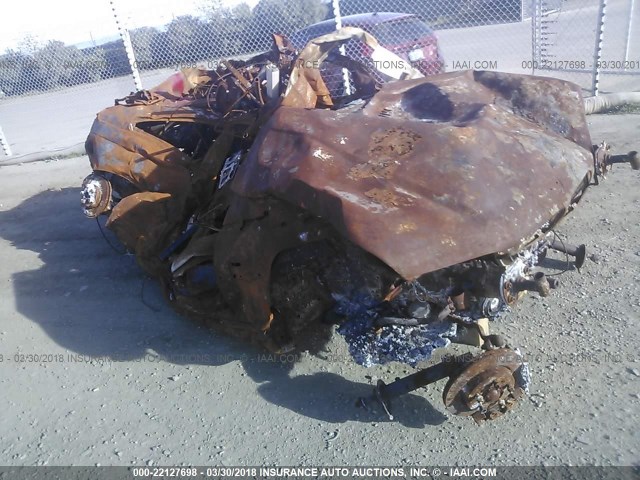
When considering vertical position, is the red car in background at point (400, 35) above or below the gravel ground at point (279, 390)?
above

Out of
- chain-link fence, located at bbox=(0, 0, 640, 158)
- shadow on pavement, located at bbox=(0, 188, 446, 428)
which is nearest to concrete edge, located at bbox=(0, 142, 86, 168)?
chain-link fence, located at bbox=(0, 0, 640, 158)

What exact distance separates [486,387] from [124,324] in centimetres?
262

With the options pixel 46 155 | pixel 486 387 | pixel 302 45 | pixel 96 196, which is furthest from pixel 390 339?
pixel 46 155

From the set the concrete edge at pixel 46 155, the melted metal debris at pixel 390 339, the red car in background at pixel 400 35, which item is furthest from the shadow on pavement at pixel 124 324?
the red car in background at pixel 400 35

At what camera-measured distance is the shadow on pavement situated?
295cm

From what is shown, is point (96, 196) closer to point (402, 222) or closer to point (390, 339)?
point (390, 339)

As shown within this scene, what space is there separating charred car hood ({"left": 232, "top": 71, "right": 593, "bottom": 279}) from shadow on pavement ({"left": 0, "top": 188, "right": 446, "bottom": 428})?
1.10m

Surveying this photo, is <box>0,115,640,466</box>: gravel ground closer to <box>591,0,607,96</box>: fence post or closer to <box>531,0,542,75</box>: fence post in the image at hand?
<box>591,0,607,96</box>: fence post

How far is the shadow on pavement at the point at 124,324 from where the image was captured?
2.95 metres

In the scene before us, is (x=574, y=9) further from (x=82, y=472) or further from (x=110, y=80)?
(x=82, y=472)

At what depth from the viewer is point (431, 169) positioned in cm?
238

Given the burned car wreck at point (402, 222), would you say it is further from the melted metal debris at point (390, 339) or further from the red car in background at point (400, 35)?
the red car in background at point (400, 35)

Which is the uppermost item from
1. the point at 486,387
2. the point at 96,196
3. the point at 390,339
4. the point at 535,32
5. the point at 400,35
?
the point at 400,35

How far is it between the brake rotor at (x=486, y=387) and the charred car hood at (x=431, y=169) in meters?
0.59
